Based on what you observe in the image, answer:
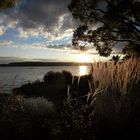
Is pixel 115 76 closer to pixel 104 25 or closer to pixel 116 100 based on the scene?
pixel 116 100

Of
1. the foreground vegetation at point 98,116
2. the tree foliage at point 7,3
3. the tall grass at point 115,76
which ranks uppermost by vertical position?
the tree foliage at point 7,3

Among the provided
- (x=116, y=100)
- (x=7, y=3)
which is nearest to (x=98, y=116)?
(x=116, y=100)

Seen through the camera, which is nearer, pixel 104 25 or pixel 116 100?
pixel 116 100

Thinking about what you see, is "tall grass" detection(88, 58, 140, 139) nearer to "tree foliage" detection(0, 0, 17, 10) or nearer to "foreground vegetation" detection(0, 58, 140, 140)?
"foreground vegetation" detection(0, 58, 140, 140)

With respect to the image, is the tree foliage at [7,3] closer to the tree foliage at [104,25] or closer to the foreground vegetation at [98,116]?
the foreground vegetation at [98,116]

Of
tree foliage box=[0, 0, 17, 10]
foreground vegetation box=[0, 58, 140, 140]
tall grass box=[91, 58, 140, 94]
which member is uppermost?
tree foliage box=[0, 0, 17, 10]

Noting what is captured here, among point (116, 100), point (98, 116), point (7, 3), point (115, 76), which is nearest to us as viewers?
point (98, 116)

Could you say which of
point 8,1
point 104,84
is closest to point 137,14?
point 8,1

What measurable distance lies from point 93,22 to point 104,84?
697 inches

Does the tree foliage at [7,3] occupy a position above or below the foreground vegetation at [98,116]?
above

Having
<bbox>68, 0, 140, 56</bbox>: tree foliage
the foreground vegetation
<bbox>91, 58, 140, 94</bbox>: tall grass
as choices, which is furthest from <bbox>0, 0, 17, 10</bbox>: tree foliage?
<bbox>68, 0, 140, 56</bbox>: tree foliage

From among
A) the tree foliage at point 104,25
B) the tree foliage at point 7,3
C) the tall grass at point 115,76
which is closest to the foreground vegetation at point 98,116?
the tall grass at point 115,76

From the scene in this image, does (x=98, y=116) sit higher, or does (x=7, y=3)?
(x=7, y=3)

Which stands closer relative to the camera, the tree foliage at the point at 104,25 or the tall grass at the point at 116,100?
the tall grass at the point at 116,100
